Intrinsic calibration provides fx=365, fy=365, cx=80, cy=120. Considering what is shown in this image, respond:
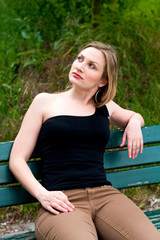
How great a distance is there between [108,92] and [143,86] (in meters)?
2.19

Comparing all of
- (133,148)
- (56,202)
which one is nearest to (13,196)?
(56,202)

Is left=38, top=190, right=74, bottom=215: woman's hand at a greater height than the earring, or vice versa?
the earring

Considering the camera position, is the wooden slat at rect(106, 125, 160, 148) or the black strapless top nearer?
the black strapless top

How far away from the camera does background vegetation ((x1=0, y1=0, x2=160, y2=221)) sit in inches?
174

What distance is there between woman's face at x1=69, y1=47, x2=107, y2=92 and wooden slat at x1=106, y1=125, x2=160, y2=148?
0.49 m

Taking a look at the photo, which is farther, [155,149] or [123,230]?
[155,149]

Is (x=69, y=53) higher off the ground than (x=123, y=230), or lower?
higher

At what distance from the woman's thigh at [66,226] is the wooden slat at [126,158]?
703 millimetres

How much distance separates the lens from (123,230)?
7.18 ft

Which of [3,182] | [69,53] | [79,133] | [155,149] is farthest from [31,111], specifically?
[69,53]

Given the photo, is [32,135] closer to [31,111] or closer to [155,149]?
[31,111]

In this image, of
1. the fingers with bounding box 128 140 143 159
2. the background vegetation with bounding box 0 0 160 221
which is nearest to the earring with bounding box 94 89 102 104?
the fingers with bounding box 128 140 143 159

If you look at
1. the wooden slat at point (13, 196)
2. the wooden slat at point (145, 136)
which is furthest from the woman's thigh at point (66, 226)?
the wooden slat at point (145, 136)

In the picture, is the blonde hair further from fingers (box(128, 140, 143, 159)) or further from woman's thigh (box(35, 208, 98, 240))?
woman's thigh (box(35, 208, 98, 240))
